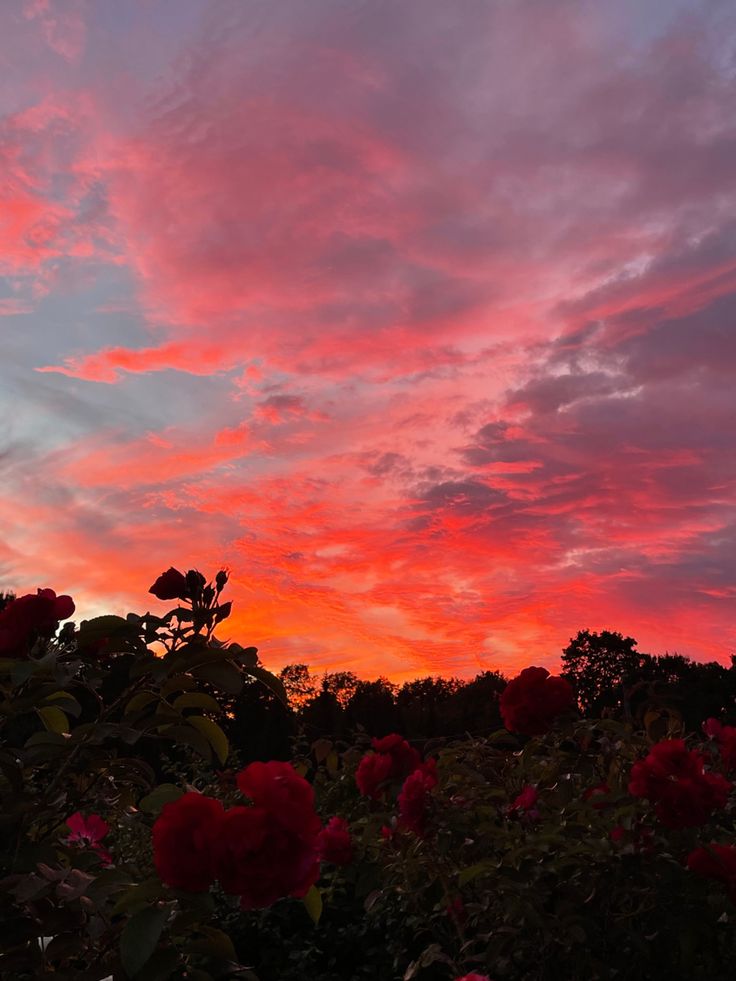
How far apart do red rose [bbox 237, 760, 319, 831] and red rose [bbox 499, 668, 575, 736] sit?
2241 mm

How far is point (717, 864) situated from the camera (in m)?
3.37

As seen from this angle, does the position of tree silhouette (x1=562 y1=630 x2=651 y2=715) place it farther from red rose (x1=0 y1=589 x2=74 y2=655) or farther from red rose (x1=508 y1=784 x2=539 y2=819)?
red rose (x1=0 y1=589 x2=74 y2=655)

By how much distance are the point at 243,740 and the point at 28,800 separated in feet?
49.8

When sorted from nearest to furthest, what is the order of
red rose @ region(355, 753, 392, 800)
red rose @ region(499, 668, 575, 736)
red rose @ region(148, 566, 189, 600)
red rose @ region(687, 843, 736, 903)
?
red rose @ region(148, 566, 189, 600)
red rose @ region(687, 843, 736, 903)
red rose @ region(499, 668, 575, 736)
red rose @ region(355, 753, 392, 800)

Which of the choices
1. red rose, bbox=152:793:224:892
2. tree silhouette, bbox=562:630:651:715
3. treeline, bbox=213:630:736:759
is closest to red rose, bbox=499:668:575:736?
red rose, bbox=152:793:224:892

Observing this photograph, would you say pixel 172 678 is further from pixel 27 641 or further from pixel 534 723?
pixel 534 723

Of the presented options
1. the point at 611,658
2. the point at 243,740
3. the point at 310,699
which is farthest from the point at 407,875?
the point at 310,699

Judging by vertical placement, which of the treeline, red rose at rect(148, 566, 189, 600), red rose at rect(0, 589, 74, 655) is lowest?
red rose at rect(0, 589, 74, 655)

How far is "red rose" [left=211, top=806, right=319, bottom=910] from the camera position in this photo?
202cm

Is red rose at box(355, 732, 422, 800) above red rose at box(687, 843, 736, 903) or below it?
above

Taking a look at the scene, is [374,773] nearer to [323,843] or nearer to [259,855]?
[323,843]

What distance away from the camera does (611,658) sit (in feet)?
45.3

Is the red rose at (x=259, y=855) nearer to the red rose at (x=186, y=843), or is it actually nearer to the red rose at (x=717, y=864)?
the red rose at (x=186, y=843)

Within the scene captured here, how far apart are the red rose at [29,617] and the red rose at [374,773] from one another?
6.92ft
